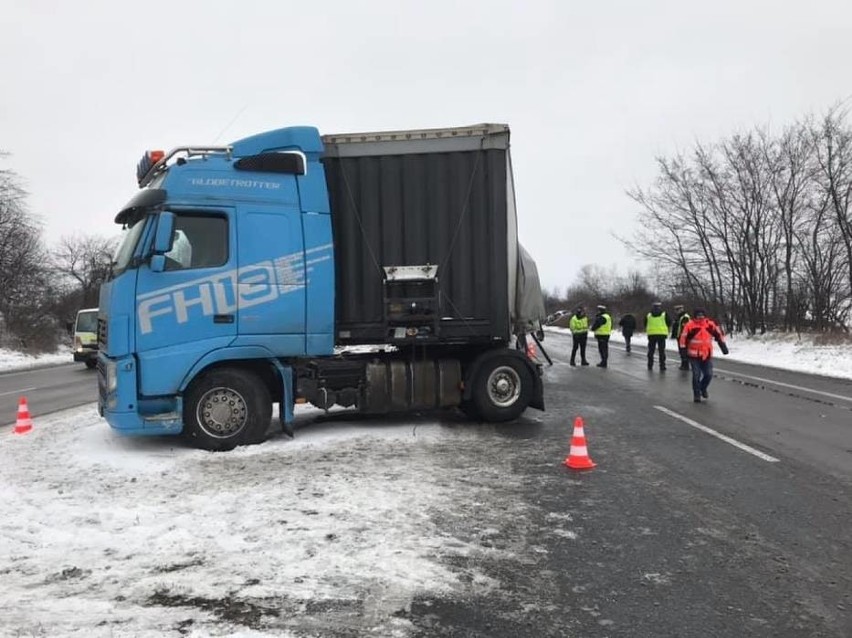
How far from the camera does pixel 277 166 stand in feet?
24.8

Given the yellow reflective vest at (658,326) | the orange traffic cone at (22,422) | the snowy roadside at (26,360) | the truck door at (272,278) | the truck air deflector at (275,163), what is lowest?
the snowy roadside at (26,360)

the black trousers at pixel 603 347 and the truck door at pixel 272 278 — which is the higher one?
the truck door at pixel 272 278

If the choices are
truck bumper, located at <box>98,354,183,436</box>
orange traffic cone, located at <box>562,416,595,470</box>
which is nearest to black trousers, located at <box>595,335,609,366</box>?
orange traffic cone, located at <box>562,416,595,470</box>

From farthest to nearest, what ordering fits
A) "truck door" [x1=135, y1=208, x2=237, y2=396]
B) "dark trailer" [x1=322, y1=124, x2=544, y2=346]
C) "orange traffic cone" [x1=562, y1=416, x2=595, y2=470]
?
"dark trailer" [x1=322, y1=124, x2=544, y2=346]
"truck door" [x1=135, y1=208, x2=237, y2=396]
"orange traffic cone" [x1=562, y1=416, x2=595, y2=470]

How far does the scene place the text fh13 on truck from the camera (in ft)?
23.0

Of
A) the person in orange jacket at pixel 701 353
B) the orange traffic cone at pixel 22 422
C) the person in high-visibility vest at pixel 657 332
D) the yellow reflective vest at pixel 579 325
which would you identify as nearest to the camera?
the orange traffic cone at pixel 22 422

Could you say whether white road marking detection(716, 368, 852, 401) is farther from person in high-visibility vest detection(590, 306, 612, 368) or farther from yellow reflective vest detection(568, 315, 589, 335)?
yellow reflective vest detection(568, 315, 589, 335)

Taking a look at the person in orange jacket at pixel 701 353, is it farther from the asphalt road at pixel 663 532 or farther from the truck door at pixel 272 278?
the truck door at pixel 272 278

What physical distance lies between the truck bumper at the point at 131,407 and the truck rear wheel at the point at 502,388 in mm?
3848

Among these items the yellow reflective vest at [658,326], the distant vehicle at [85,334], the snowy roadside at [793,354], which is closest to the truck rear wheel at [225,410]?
the yellow reflective vest at [658,326]

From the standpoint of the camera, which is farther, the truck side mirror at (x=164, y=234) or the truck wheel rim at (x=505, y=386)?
the truck wheel rim at (x=505, y=386)

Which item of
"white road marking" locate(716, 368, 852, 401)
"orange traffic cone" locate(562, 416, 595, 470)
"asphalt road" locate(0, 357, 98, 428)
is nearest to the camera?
"orange traffic cone" locate(562, 416, 595, 470)

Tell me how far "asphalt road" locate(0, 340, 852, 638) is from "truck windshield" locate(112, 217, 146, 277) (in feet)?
13.4

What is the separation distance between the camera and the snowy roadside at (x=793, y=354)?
17620 millimetres
